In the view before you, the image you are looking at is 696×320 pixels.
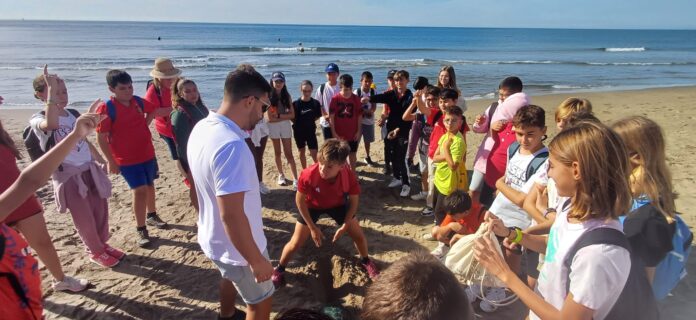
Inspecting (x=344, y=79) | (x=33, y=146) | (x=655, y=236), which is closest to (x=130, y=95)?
(x=33, y=146)

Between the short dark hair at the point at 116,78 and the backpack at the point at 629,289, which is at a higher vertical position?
the short dark hair at the point at 116,78

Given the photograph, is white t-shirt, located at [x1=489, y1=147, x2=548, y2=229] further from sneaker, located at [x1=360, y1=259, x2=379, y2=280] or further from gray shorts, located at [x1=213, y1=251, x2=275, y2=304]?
gray shorts, located at [x1=213, y1=251, x2=275, y2=304]

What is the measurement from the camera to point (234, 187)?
217 cm

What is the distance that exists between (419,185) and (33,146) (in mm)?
4899

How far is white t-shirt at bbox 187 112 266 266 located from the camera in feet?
7.16

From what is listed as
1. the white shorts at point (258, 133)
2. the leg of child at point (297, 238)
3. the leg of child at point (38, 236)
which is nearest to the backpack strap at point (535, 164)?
the leg of child at point (297, 238)

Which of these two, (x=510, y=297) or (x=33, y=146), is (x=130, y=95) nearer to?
(x=33, y=146)

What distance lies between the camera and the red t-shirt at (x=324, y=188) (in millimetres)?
3662

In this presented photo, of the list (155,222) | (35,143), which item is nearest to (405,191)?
(155,222)

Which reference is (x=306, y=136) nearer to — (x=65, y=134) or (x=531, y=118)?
(x=65, y=134)

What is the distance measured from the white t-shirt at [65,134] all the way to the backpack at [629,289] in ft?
12.3

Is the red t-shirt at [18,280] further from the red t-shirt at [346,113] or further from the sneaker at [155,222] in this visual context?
the red t-shirt at [346,113]

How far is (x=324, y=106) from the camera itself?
664 centimetres

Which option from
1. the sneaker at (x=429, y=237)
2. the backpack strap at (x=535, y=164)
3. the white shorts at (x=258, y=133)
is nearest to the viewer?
the backpack strap at (x=535, y=164)
